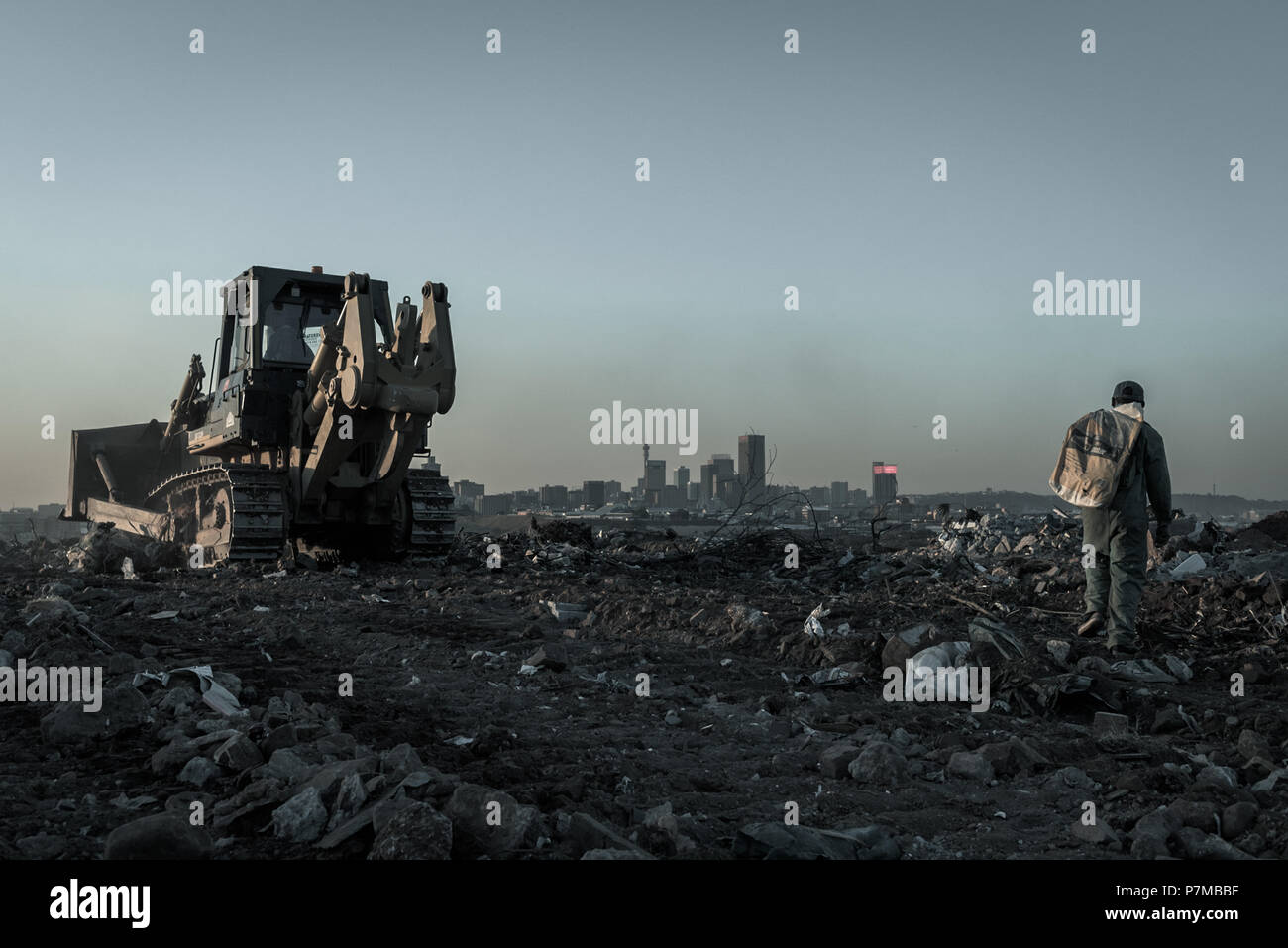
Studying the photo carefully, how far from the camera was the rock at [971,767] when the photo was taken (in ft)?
13.0

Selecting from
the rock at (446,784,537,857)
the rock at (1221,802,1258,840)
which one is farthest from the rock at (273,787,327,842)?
the rock at (1221,802,1258,840)

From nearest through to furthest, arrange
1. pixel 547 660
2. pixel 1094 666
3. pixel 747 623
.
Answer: pixel 1094 666 < pixel 547 660 < pixel 747 623

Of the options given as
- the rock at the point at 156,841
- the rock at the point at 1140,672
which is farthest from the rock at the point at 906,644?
the rock at the point at 156,841

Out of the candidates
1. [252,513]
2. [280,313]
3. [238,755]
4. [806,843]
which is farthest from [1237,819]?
[280,313]

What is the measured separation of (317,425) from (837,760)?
9.12 metres

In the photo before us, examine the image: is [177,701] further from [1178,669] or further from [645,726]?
Answer: [1178,669]

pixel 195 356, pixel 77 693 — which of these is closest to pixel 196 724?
pixel 77 693

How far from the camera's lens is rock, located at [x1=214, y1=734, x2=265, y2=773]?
12.0 feet

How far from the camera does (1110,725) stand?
15.4 ft

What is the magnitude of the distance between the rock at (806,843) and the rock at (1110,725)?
199cm

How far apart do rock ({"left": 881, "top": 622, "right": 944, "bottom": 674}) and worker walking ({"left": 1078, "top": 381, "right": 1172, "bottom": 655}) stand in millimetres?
1453

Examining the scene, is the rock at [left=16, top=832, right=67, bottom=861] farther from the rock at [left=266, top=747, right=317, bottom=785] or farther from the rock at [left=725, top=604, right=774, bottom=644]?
the rock at [left=725, top=604, right=774, bottom=644]
